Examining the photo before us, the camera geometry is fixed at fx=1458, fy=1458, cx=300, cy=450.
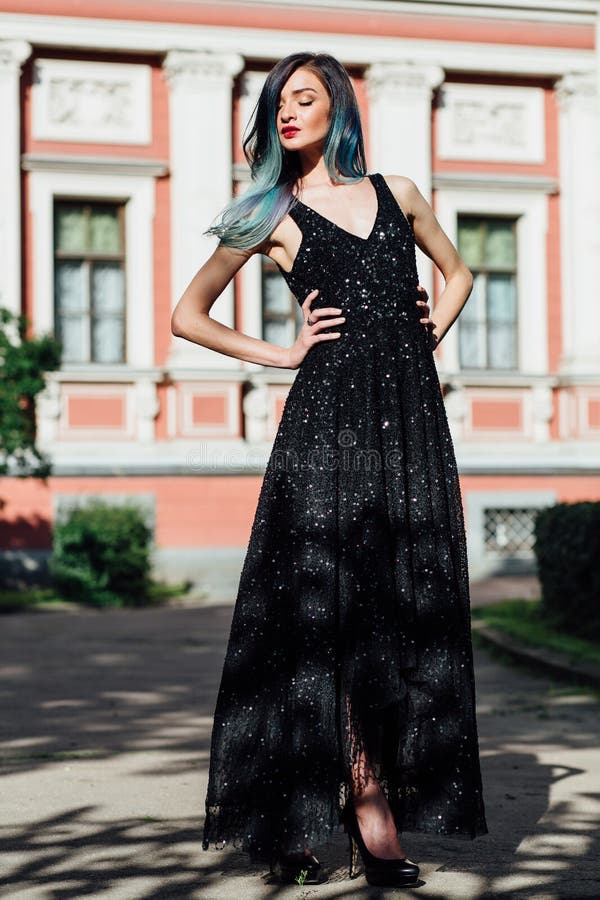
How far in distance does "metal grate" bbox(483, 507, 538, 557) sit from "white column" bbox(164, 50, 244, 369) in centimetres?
384

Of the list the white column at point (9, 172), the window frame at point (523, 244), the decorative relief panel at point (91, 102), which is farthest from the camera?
the window frame at point (523, 244)

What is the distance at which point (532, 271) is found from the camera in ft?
61.5

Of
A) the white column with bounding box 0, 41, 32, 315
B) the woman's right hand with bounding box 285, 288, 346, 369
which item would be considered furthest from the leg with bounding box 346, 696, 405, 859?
the white column with bounding box 0, 41, 32, 315

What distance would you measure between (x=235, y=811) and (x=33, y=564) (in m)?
13.0

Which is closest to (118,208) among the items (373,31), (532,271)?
(373,31)

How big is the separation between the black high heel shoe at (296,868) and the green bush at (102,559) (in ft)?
37.0

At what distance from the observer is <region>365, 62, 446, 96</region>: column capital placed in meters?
17.9

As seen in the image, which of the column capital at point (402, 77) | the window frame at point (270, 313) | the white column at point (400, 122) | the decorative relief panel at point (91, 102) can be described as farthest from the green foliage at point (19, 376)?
the column capital at point (402, 77)

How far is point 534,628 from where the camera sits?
10000 mm

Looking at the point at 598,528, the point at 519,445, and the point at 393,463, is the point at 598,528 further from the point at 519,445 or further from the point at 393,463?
the point at 519,445

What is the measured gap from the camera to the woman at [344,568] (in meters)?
3.50

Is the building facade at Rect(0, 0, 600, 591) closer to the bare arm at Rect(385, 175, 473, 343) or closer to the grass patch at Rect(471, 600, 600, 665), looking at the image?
the grass patch at Rect(471, 600, 600, 665)

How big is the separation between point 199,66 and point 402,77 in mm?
2525

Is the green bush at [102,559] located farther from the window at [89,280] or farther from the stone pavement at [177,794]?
the stone pavement at [177,794]
